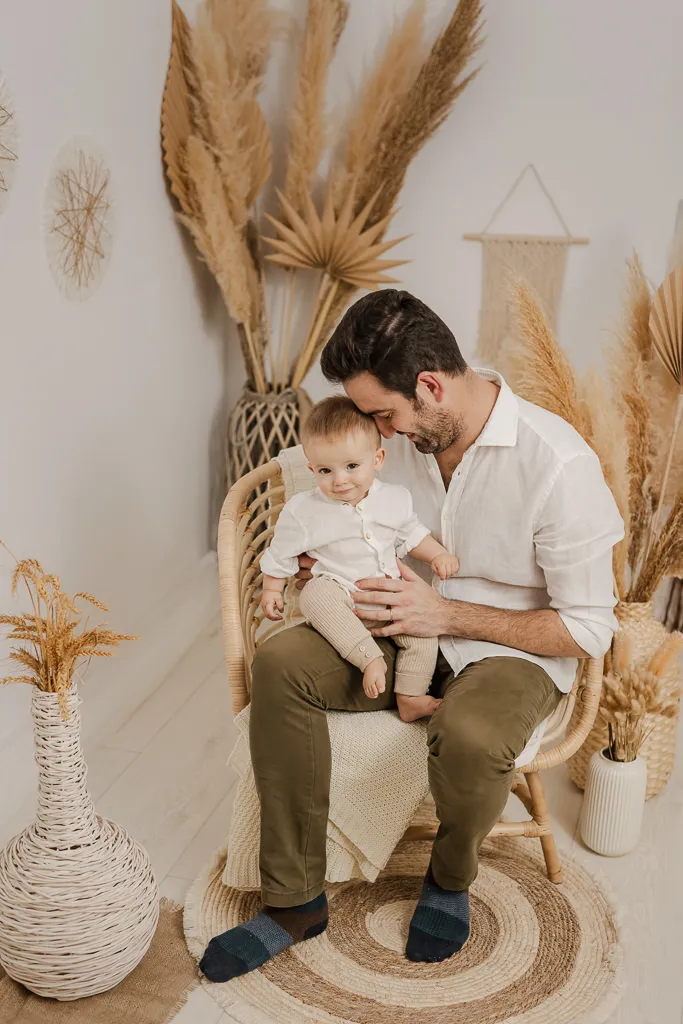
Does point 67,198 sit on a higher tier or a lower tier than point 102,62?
lower

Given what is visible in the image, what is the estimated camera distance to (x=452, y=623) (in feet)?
6.31

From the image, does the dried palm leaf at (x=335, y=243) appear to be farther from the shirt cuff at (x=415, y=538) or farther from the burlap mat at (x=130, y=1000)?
the burlap mat at (x=130, y=1000)

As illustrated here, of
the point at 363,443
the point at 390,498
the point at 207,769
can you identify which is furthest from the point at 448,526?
the point at 207,769

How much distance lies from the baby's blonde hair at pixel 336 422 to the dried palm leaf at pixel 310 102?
1.38 meters

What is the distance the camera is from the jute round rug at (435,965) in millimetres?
1779

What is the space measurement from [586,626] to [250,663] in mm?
681

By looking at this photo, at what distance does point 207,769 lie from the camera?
98.2 inches

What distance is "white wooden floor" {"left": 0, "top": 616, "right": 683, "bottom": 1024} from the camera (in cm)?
187

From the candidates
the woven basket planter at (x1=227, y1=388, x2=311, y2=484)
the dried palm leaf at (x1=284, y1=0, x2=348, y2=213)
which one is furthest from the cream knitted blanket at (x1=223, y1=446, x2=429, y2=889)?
the dried palm leaf at (x1=284, y1=0, x2=348, y2=213)

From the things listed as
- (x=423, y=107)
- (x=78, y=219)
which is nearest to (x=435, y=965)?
(x=78, y=219)

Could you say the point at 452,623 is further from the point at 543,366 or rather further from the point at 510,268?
the point at 510,268

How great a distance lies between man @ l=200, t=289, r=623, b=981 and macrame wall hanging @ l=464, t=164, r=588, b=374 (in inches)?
47.8

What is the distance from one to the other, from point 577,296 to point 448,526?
1.40m

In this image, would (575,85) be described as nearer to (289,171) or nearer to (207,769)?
(289,171)
